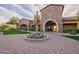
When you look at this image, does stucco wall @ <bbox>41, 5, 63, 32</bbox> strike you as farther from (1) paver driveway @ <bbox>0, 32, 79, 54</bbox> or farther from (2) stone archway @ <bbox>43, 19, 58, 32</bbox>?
(1) paver driveway @ <bbox>0, 32, 79, 54</bbox>

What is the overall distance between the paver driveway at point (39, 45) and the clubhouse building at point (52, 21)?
252mm

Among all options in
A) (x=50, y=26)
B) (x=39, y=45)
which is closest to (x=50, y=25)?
(x=50, y=26)

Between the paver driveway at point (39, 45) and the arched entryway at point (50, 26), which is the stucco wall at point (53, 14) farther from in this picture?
the paver driveway at point (39, 45)

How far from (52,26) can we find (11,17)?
1419mm

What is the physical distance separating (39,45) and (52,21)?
95 cm

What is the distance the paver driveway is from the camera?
3.46m

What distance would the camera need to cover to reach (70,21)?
12.0ft

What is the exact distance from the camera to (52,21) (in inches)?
153

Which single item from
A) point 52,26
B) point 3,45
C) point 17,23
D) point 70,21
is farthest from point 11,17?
point 70,21

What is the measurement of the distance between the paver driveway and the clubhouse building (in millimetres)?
252

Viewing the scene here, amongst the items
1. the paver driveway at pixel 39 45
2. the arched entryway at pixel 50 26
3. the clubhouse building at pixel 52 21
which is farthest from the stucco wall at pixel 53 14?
the paver driveway at pixel 39 45
